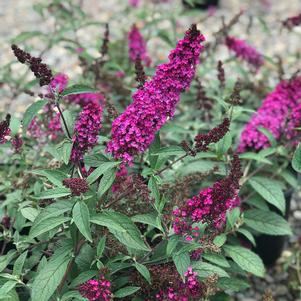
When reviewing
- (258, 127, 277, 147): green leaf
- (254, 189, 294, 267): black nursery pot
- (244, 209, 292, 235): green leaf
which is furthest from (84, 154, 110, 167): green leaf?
(254, 189, 294, 267): black nursery pot

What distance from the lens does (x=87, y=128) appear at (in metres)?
1.83

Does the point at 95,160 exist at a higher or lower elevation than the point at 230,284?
higher

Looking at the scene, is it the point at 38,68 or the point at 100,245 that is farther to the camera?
the point at 100,245

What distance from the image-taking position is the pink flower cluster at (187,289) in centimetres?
191

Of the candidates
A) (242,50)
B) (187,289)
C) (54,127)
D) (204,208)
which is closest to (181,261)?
(187,289)

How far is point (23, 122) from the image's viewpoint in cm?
195

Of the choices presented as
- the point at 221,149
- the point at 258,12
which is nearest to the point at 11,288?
the point at 221,149

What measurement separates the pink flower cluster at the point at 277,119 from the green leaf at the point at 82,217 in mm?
1238

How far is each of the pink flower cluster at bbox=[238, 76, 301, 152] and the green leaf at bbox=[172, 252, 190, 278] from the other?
3.27ft

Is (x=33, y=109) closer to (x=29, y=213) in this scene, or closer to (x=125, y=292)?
(x=29, y=213)

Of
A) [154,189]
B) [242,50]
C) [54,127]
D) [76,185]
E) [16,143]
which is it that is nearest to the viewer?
[76,185]

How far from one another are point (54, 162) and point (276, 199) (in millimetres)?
1032

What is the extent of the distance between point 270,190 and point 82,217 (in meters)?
1.14

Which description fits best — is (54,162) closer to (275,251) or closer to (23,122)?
(23,122)
